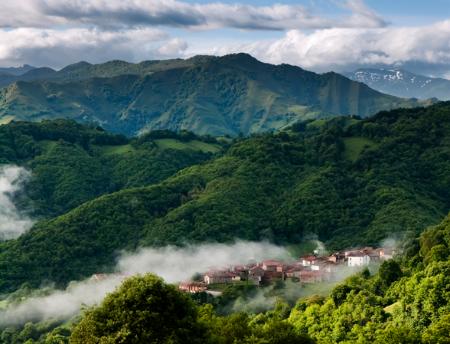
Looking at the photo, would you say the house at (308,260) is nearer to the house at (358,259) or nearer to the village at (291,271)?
the village at (291,271)

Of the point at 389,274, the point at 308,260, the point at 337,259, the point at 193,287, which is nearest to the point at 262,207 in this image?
the point at 308,260

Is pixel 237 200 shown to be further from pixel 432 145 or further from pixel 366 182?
pixel 432 145

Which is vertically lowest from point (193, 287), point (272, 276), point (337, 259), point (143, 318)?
point (193, 287)

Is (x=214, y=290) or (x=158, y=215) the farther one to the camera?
(x=158, y=215)

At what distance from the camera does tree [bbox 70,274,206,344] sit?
46.5 meters

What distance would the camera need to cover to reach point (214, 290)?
4803 inches

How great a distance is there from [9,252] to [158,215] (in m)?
34.5

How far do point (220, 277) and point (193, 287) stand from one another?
892 cm

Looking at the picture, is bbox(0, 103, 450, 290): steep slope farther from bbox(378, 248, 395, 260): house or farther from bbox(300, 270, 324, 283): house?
bbox(300, 270, 324, 283): house

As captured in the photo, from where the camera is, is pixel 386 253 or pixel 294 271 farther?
pixel 294 271

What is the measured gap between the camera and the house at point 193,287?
119m

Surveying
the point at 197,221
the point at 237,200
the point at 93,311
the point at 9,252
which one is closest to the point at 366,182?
the point at 237,200

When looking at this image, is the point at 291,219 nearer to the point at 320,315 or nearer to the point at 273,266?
the point at 273,266

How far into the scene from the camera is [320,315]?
8025 centimetres
